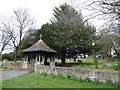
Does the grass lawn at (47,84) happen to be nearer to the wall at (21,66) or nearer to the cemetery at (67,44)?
the cemetery at (67,44)

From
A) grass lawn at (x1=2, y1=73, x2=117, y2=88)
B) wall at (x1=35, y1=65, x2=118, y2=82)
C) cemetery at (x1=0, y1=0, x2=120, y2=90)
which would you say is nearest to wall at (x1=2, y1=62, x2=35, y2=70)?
cemetery at (x1=0, y1=0, x2=120, y2=90)

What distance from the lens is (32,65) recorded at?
15.1 m

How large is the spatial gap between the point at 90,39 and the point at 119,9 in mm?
10623

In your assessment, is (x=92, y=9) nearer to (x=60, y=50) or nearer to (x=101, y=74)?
(x=101, y=74)

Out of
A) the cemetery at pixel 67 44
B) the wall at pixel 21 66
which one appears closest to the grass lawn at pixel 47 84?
the cemetery at pixel 67 44

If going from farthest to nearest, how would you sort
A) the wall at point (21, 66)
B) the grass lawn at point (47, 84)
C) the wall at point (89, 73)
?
the wall at point (21, 66)
the wall at point (89, 73)
the grass lawn at point (47, 84)

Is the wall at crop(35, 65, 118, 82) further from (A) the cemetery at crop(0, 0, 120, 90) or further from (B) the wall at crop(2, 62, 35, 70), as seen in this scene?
(B) the wall at crop(2, 62, 35, 70)

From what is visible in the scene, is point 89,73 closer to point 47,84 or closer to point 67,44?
point 47,84

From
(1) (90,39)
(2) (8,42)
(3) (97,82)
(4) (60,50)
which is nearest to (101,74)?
(3) (97,82)

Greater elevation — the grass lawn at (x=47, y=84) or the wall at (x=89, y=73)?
the wall at (x=89, y=73)

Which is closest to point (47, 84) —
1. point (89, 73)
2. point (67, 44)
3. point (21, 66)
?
point (89, 73)

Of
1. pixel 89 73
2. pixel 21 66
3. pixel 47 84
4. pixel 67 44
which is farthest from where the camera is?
pixel 67 44

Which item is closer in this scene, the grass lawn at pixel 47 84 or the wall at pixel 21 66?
the grass lawn at pixel 47 84

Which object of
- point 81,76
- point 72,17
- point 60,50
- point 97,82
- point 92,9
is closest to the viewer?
point 92,9
